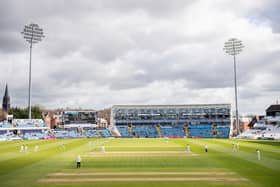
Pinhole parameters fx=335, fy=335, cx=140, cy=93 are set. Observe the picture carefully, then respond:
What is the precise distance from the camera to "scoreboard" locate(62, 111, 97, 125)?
328 ft

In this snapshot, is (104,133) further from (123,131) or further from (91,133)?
(123,131)

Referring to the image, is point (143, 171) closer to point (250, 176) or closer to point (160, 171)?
point (160, 171)

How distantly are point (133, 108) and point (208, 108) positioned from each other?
2203 cm

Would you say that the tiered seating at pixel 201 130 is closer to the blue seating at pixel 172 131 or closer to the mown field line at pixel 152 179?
the blue seating at pixel 172 131

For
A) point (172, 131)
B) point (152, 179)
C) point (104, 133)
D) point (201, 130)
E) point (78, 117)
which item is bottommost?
point (104, 133)

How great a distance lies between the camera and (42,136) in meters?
74.9

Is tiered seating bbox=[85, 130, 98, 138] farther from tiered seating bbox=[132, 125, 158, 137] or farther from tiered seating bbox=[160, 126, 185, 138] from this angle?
tiered seating bbox=[160, 126, 185, 138]

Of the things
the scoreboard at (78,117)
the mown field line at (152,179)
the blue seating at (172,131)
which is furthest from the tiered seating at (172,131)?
the mown field line at (152,179)

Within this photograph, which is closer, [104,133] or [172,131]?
[104,133]

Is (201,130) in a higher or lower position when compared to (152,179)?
lower

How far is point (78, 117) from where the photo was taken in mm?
100750

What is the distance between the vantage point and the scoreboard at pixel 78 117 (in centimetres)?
10012

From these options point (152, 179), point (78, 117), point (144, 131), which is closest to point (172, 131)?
point (144, 131)

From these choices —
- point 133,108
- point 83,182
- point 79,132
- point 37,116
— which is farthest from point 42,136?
point 83,182
